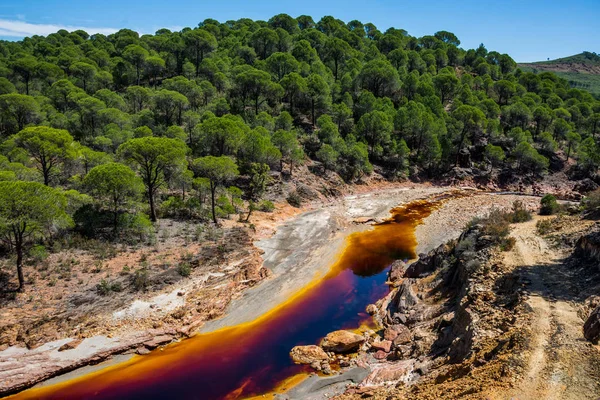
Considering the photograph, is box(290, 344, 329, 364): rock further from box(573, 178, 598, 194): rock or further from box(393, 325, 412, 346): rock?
box(573, 178, 598, 194): rock

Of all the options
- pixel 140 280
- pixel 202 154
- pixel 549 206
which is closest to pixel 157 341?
pixel 140 280

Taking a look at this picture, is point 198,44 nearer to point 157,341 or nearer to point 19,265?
point 19,265

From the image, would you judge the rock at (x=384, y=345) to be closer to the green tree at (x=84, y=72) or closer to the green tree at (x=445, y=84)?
the green tree at (x=84, y=72)

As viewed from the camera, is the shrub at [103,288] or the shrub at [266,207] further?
the shrub at [266,207]

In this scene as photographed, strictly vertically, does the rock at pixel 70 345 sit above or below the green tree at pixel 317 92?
below

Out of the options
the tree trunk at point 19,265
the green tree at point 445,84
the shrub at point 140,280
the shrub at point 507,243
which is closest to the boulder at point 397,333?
the shrub at point 507,243

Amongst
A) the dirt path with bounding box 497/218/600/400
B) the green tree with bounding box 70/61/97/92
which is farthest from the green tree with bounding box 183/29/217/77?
the dirt path with bounding box 497/218/600/400

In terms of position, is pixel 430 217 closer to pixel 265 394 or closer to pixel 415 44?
pixel 265 394
